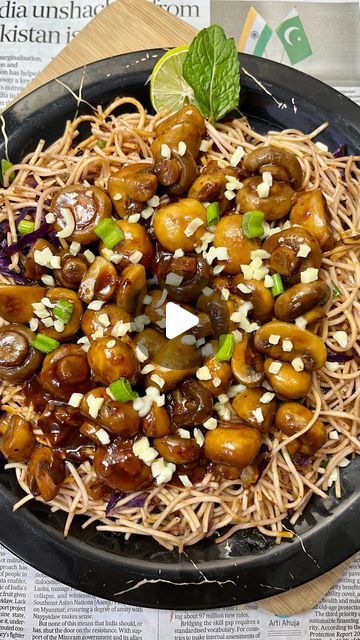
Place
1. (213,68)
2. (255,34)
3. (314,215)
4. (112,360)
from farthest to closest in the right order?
(255,34) → (213,68) → (314,215) → (112,360)

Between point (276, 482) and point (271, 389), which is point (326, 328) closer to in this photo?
point (271, 389)

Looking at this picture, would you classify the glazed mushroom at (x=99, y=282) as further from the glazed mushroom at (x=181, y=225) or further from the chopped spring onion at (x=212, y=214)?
the chopped spring onion at (x=212, y=214)

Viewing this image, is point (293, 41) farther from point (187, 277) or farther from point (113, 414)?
point (113, 414)

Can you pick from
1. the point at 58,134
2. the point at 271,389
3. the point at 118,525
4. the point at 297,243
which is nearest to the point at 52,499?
the point at 118,525

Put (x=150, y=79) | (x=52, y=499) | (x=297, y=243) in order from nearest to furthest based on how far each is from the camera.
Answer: (x=297, y=243) < (x=52, y=499) < (x=150, y=79)

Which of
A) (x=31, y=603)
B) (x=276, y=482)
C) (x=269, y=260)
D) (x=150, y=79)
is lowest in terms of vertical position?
(x=31, y=603)

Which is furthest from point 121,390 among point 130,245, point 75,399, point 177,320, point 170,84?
point 170,84

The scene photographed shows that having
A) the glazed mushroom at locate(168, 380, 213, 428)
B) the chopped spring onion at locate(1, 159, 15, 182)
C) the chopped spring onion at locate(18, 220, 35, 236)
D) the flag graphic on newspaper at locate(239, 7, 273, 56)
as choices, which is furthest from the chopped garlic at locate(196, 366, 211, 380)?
the flag graphic on newspaper at locate(239, 7, 273, 56)
